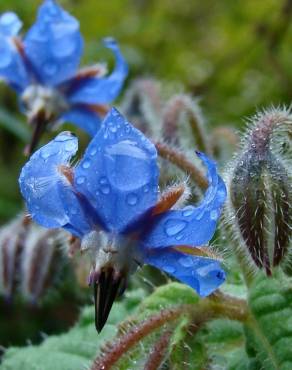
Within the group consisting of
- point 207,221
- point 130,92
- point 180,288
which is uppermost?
point 207,221

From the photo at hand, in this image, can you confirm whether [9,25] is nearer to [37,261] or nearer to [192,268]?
[37,261]

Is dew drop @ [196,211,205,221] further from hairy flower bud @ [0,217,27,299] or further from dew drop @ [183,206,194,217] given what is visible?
hairy flower bud @ [0,217,27,299]

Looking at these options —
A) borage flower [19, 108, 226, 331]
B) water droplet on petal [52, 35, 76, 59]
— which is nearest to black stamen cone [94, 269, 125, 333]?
borage flower [19, 108, 226, 331]

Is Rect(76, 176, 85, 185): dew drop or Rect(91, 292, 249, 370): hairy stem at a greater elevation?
Rect(76, 176, 85, 185): dew drop

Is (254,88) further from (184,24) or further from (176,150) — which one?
(176,150)

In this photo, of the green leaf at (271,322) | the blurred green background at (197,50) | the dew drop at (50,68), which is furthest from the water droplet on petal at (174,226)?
the blurred green background at (197,50)

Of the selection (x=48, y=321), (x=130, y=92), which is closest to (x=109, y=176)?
(x=130, y=92)

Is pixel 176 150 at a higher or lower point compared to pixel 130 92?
higher
